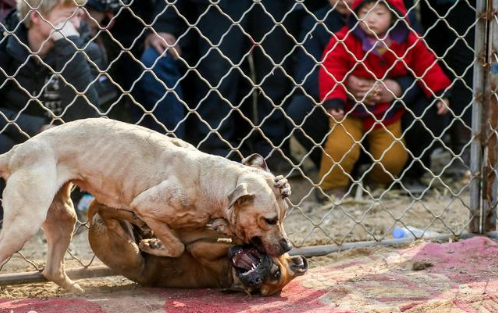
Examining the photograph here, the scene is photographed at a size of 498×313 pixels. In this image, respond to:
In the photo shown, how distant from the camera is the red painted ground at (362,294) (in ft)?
12.0

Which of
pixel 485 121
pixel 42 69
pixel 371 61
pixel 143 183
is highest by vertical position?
pixel 371 61

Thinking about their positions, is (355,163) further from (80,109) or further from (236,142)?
(80,109)

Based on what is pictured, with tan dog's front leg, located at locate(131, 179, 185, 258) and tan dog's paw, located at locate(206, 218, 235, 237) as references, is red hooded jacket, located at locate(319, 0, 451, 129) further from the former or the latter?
tan dog's front leg, located at locate(131, 179, 185, 258)

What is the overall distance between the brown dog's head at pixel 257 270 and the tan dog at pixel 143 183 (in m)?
0.05

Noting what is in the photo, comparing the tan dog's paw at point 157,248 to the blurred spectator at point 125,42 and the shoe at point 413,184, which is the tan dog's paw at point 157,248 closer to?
the blurred spectator at point 125,42

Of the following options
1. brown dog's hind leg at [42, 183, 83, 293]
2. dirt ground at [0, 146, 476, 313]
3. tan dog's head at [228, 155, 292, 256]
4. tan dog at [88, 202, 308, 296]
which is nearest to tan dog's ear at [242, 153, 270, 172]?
tan dog's head at [228, 155, 292, 256]

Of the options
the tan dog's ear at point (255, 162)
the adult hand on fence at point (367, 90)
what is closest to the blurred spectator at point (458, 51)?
the adult hand on fence at point (367, 90)

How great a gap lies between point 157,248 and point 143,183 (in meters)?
0.30

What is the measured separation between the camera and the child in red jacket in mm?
5586

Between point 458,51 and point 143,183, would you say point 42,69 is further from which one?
point 458,51

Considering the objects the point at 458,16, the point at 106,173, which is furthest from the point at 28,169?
the point at 458,16

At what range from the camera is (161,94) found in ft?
19.0

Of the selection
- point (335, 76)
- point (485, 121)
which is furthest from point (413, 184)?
point (485, 121)

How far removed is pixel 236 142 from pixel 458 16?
1.69m
